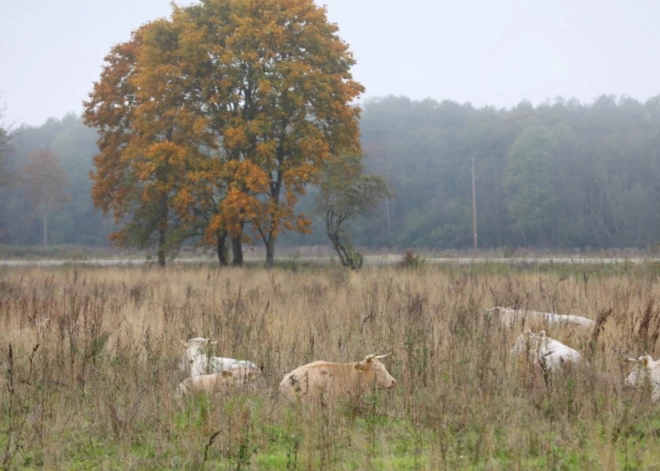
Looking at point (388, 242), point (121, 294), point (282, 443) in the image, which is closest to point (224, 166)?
point (121, 294)

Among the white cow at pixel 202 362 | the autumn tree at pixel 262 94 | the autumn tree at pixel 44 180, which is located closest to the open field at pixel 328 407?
the white cow at pixel 202 362

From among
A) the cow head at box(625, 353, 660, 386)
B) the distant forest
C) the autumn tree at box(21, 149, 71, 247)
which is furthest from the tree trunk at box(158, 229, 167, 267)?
the autumn tree at box(21, 149, 71, 247)

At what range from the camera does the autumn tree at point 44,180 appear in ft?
203

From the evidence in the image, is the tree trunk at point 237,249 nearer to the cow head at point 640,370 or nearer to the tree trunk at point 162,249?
the tree trunk at point 162,249

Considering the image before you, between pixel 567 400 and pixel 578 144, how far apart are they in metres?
61.2

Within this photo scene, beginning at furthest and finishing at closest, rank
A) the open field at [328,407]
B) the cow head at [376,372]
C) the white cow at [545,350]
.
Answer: the white cow at [545,350], the cow head at [376,372], the open field at [328,407]

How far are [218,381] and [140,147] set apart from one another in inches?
890

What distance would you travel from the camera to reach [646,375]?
5609 millimetres

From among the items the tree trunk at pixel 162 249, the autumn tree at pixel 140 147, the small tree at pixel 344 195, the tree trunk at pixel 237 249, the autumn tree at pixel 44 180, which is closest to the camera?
the small tree at pixel 344 195

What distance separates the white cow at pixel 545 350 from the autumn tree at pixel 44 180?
60348 mm

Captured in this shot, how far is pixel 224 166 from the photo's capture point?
24250mm

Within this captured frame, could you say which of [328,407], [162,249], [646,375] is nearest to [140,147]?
[162,249]

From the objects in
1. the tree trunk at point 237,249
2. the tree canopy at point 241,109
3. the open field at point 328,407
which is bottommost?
the open field at point 328,407

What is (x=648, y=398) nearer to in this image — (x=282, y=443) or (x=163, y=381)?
(x=282, y=443)
